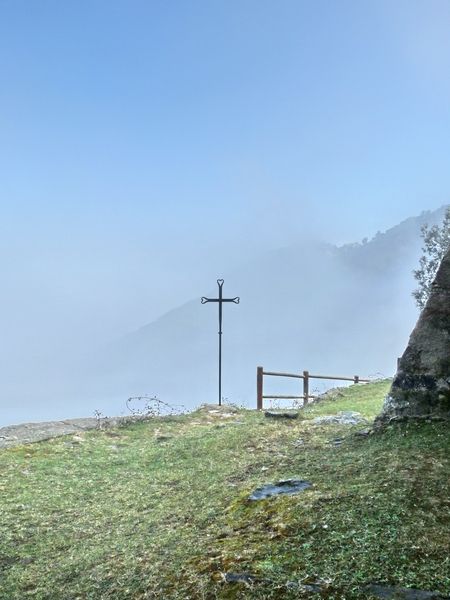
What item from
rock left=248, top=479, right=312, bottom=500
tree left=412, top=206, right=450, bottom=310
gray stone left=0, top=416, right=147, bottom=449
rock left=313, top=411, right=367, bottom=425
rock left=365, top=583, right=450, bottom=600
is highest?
tree left=412, top=206, right=450, bottom=310

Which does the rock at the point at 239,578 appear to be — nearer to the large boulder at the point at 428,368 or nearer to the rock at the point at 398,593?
the rock at the point at 398,593

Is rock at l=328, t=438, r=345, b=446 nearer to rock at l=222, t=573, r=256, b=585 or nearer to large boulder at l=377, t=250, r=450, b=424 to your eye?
large boulder at l=377, t=250, r=450, b=424

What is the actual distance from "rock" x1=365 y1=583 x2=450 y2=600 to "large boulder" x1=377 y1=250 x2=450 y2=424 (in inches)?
139

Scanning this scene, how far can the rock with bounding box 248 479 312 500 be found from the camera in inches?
195

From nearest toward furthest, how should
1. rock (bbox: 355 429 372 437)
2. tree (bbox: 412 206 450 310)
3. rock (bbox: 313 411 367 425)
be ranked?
rock (bbox: 355 429 372 437), rock (bbox: 313 411 367 425), tree (bbox: 412 206 450 310)

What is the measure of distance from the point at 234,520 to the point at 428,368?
3.35 meters

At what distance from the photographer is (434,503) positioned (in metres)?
4.06

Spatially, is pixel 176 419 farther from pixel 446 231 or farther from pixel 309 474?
pixel 446 231

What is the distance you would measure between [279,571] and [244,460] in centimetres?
357

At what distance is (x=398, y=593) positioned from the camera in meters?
3.05

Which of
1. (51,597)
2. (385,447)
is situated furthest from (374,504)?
(51,597)

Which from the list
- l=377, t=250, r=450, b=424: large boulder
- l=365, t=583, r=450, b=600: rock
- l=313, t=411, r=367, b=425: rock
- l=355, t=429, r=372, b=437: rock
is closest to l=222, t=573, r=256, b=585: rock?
l=365, t=583, r=450, b=600: rock

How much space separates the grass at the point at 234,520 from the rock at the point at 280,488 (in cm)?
11

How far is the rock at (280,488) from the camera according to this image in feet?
16.3
